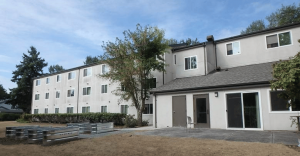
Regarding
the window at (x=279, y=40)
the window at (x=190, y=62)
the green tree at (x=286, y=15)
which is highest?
the green tree at (x=286, y=15)

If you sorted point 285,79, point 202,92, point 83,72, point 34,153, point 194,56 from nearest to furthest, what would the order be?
1. point 285,79
2. point 34,153
3. point 202,92
4. point 194,56
5. point 83,72

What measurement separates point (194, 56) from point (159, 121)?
698 centimetres

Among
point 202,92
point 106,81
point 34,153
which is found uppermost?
point 106,81

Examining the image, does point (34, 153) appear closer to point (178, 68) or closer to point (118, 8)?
point (118, 8)

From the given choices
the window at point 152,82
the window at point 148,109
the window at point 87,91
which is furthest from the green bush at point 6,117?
the window at point 152,82

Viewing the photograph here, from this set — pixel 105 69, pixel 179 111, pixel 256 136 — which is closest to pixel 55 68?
pixel 105 69

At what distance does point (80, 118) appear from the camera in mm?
24594

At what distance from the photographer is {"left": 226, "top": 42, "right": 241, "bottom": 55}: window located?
18.7m

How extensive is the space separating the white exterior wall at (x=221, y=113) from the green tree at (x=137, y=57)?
3252 millimetres

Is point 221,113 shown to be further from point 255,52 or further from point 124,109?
point 124,109

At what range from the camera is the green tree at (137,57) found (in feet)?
63.4

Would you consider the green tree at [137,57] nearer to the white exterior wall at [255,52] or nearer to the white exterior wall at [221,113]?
the white exterior wall at [221,113]

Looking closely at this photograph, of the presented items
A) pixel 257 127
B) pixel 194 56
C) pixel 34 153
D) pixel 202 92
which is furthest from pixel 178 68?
pixel 34 153

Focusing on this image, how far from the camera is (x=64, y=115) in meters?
27.1
